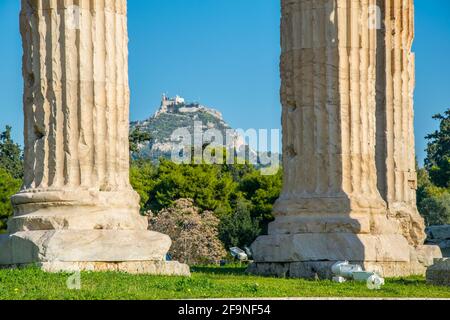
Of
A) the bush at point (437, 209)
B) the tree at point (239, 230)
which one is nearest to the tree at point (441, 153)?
the bush at point (437, 209)

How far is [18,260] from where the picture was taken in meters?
22.2

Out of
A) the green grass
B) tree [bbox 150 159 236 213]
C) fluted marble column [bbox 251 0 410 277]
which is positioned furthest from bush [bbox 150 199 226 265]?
the green grass

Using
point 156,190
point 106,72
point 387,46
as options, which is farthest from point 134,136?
point 106,72

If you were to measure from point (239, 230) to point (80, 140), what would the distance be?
36.6m

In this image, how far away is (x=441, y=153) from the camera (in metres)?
85.4

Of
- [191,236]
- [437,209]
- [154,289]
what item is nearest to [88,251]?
[154,289]

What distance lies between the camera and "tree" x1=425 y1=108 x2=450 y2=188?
3050 inches

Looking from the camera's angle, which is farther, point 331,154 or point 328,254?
point 331,154

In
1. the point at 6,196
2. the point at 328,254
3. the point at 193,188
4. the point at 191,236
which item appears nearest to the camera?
the point at 328,254

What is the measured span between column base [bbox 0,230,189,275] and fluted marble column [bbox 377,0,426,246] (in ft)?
33.4

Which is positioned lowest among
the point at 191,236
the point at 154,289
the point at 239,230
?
→ the point at 191,236

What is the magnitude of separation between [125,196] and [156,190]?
44830 millimetres

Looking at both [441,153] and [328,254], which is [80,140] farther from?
[441,153]
